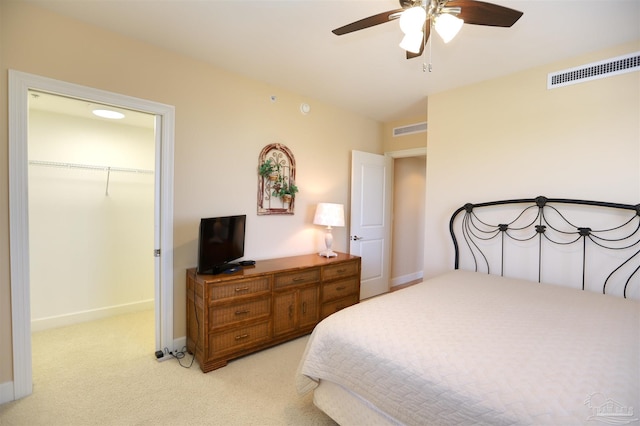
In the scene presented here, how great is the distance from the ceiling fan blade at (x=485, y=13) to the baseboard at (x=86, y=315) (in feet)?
13.8

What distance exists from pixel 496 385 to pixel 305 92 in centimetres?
318

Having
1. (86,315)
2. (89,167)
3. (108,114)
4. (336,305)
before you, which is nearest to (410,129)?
(336,305)

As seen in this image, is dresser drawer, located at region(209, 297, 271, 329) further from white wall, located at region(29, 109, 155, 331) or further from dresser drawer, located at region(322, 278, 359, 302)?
Answer: white wall, located at region(29, 109, 155, 331)

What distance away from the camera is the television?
2.37 meters

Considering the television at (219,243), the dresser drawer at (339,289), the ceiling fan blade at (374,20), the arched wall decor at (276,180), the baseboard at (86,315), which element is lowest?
the baseboard at (86,315)

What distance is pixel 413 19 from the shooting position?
1.42 metres

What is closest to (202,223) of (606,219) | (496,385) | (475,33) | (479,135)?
(496,385)

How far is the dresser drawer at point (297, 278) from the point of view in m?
2.73

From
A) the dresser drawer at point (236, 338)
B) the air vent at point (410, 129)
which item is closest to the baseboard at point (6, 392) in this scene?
the dresser drawer at point (236, 338)

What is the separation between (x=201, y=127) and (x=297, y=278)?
1688 millimetres

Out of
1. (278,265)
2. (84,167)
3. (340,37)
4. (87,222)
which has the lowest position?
(278,265)

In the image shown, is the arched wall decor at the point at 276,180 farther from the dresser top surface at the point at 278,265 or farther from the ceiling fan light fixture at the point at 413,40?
the ceiling fan light fixture at the point at 413,40

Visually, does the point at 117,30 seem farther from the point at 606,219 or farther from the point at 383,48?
the point at 606,219

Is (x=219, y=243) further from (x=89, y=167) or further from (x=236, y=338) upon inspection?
(x=89, y=167)
